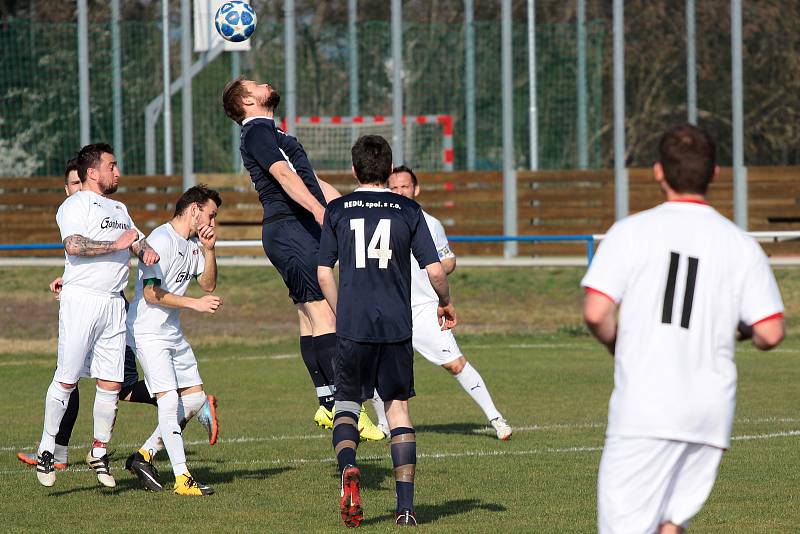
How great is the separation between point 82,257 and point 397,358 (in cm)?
241

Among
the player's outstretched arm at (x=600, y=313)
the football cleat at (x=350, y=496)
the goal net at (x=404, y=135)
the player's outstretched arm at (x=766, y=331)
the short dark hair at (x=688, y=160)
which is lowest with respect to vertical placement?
the football cleat at (x=350, y=496)

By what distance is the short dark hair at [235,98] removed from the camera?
834 centimetres

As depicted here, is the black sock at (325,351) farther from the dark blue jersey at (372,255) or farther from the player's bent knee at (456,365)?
the player's bent knee at (456,365)

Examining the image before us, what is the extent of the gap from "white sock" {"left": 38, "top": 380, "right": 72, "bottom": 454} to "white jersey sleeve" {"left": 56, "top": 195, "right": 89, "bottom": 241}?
97 centimetres

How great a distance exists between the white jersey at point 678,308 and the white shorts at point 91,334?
15.0ft

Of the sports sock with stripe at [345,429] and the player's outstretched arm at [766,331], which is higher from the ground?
the player's outstretched arm at [766,331]

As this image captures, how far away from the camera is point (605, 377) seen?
51.3ft

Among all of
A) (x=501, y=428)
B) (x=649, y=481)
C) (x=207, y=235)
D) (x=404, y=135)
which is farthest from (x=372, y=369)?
(x=404, y=135)

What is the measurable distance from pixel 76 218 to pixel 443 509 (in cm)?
278

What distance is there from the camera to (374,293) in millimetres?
7172

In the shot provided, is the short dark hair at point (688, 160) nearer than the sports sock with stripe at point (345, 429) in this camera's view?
Yes

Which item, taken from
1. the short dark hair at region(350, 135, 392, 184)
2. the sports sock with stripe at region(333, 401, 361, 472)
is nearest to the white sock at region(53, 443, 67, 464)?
the sports sock with stripe at region(333, 401, 361, 472)

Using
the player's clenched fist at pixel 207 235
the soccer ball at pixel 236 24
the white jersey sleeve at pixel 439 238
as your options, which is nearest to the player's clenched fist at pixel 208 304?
the player's clenched fist at pixel 207 235

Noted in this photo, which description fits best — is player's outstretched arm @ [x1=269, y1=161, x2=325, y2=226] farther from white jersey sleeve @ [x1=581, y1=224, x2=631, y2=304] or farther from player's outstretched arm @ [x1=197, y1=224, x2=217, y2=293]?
white jersey sleeve @ [x1=581, y1=224, x2=631, y2=304]
